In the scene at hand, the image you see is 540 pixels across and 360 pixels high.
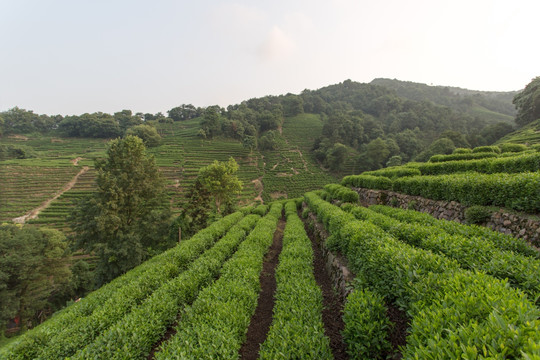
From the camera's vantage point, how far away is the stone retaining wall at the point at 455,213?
588cm

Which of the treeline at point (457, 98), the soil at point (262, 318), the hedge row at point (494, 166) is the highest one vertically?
the treeline at point (457, 98)

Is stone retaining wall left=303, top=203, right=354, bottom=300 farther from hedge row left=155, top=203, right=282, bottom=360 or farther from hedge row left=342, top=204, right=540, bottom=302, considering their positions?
hedge row left=155, top=203, right=282, bottom=360

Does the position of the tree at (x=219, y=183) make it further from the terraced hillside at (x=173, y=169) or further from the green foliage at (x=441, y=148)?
the green foliage at (x=441, y=148)

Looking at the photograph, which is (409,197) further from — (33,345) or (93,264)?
(93,264)

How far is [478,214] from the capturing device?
7.39 meters

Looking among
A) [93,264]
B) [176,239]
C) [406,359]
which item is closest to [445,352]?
[406,359]

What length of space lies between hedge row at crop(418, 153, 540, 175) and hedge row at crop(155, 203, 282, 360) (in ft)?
40.9

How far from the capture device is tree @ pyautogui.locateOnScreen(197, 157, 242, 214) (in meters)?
28.0

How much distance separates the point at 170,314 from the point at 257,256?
13.7 feet

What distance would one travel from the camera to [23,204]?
3394 centimetres

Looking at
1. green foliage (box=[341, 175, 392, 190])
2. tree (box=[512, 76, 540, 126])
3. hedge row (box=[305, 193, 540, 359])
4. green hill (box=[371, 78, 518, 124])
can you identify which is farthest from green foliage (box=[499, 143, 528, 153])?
green hill (box=[371, 78, 518, 124])

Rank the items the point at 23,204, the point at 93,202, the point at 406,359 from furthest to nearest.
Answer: the point at 23,204 < the point at 93,202 < the point at 406,359

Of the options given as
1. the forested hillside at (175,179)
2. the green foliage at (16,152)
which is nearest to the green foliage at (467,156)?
the forested hillside at (175,179)

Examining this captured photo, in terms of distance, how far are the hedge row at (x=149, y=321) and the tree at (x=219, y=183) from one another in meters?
19.8
